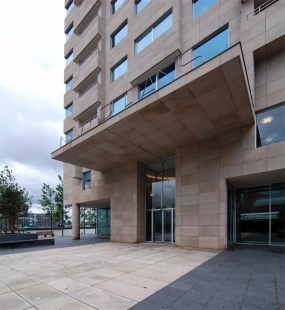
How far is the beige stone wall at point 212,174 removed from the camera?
34.2ft

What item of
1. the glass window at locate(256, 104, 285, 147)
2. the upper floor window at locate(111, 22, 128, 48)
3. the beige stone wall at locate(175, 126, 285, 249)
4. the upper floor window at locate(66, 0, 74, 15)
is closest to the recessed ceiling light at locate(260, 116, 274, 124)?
the glass window at locate(256, 104, 285, 147)

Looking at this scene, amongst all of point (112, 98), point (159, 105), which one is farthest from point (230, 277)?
point (112, 98)

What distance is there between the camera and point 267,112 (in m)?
10.9

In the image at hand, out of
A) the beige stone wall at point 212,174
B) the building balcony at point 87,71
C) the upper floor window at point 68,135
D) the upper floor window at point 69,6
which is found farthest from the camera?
the upper floor window at point 69,6

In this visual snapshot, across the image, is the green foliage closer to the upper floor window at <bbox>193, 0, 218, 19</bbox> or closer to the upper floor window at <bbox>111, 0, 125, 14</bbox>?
the upper floor window at <bbox>111, 0, 125, 14</bbox>

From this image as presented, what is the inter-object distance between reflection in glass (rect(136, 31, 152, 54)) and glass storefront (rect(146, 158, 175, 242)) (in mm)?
8844

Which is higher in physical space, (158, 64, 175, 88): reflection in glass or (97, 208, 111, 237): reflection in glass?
(158, 64, 175, 88): reflection in glass

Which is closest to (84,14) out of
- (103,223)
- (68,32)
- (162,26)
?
(68,32)

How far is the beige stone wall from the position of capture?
34.2 feet

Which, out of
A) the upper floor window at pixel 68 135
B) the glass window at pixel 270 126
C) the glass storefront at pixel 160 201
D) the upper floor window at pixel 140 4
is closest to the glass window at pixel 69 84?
the upper floor window at pixel 68 135

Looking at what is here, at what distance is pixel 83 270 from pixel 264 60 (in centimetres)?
1278

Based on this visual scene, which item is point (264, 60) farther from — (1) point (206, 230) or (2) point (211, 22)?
(1) point (206, 230)

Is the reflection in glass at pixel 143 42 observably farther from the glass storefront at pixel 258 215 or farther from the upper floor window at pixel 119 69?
the glass storefront at pixel 258 215

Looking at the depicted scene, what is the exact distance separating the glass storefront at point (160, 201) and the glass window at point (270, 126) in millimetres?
6076
